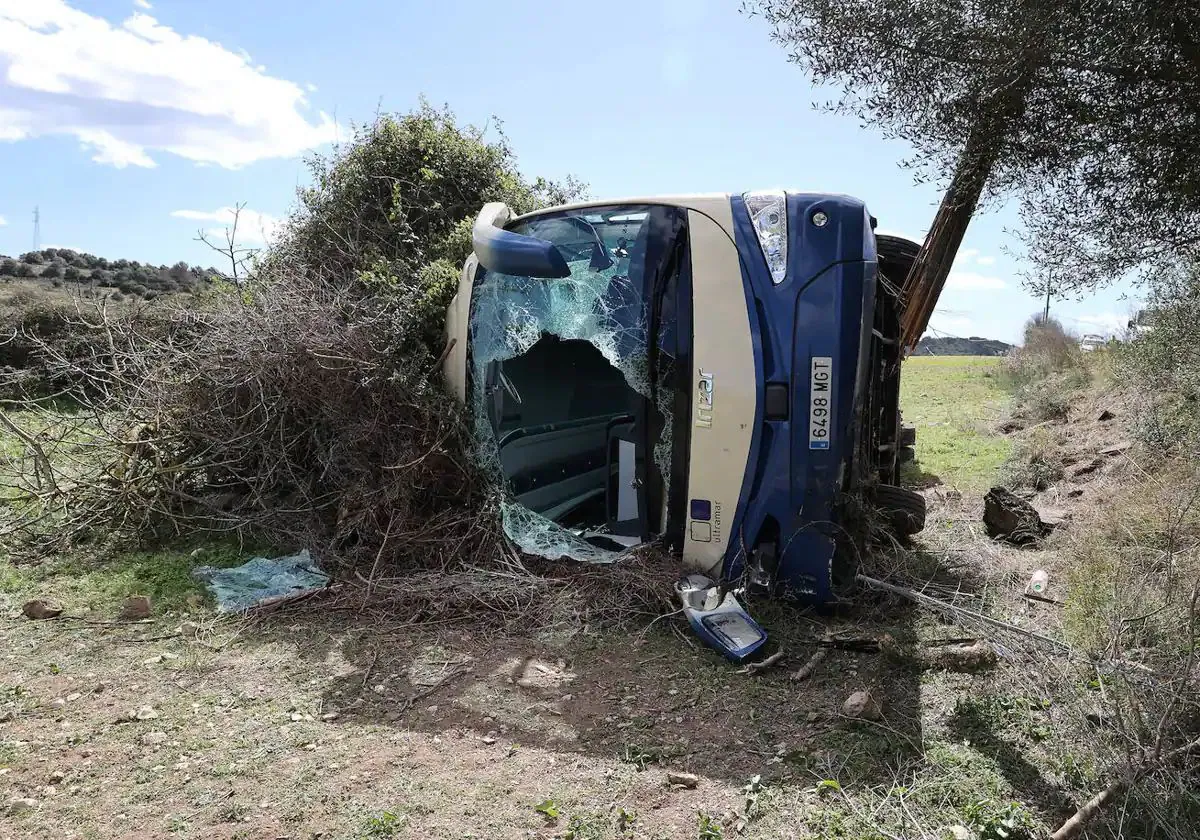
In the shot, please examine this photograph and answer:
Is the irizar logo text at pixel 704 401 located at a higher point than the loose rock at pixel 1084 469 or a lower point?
higher

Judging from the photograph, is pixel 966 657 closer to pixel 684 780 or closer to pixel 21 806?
pixel 684 780

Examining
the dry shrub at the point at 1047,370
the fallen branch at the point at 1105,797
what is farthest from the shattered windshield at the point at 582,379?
the dry shrub at the point at 1047,370

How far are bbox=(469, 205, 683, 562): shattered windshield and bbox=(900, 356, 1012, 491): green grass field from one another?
13.3 feet

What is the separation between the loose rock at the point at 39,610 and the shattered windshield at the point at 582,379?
240 centimetres

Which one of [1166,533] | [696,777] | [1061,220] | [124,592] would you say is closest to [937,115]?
[1061,220]

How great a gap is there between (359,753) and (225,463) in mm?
A: 3273

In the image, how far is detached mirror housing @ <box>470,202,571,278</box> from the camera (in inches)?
182

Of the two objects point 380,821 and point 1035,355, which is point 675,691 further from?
point 1035,355

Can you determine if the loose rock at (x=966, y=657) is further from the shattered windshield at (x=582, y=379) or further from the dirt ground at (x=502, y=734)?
the shattered windshield at (x=582, y=379)

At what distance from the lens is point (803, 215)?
4.20 metres

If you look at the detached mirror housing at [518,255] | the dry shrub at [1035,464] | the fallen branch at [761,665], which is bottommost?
the fallen branch at [761,665]

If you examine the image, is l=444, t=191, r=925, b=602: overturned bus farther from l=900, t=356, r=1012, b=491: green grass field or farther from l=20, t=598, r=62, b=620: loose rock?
l=900, t=356, r=1012, b=491: green grass field

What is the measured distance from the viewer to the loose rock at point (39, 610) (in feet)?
14.3

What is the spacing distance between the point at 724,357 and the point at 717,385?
0.47ft
